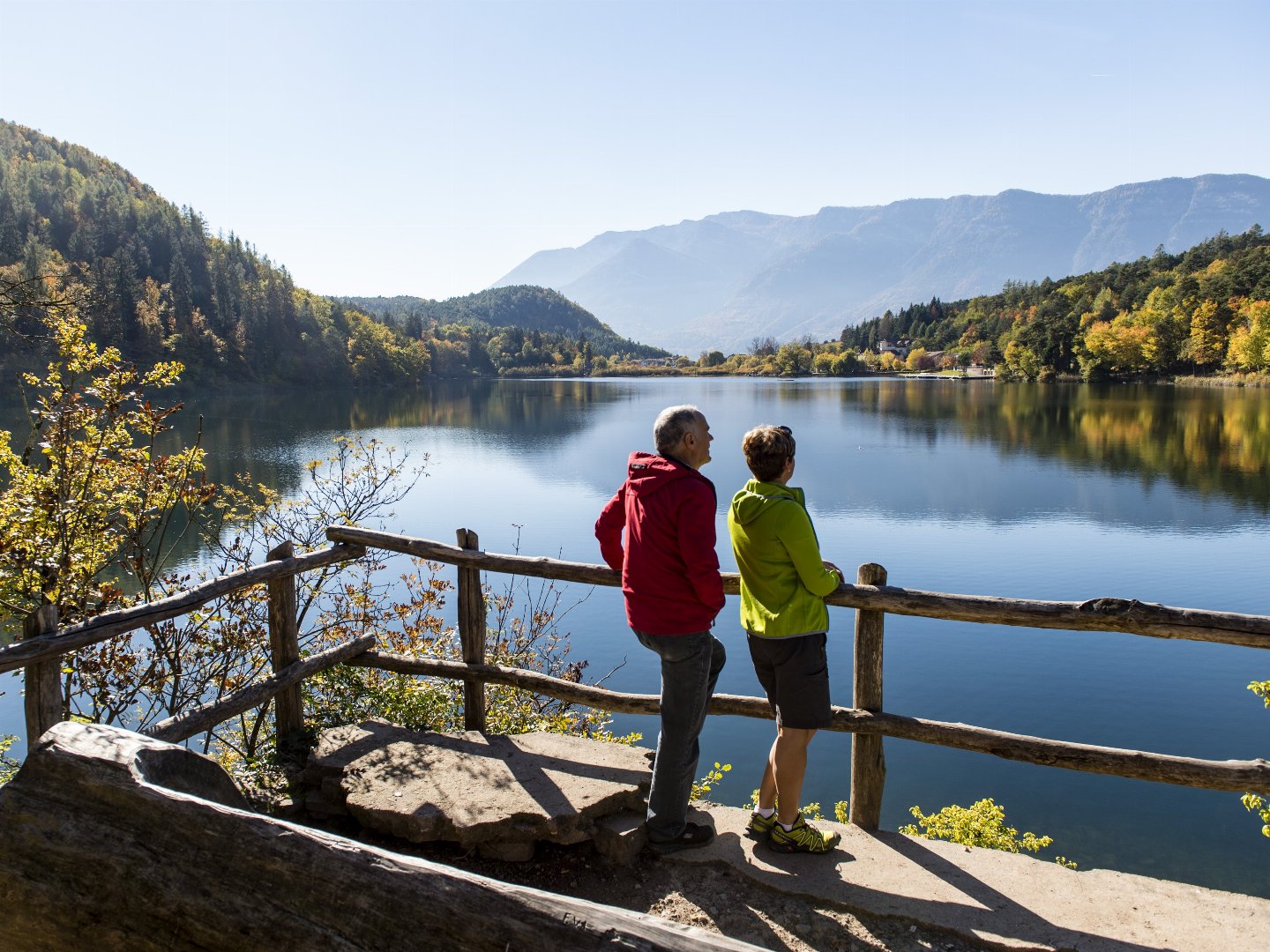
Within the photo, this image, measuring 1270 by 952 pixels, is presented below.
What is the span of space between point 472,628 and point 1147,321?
371ft

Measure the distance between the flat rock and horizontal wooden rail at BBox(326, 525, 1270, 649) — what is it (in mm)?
985

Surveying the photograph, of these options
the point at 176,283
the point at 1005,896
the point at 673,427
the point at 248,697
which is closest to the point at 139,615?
the point at 248,697

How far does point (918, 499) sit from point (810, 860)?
26339 mm

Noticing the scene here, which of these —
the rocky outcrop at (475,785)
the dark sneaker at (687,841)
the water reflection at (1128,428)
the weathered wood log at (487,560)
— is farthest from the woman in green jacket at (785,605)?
the water reflection at (1128,428)

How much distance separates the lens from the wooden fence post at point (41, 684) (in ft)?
12.3

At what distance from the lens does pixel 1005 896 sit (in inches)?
147

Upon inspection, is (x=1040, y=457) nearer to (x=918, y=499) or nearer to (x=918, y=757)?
(x=918, y=499)

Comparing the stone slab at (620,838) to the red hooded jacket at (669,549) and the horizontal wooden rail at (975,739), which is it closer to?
the horizontal wooden rail at (975,739)

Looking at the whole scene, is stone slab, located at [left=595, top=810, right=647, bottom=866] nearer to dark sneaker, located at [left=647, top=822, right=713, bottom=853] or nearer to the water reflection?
dark sneaker, located at [left=647, top=822, right=713, bottom=853]

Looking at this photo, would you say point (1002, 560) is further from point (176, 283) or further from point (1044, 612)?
point (176, 283)

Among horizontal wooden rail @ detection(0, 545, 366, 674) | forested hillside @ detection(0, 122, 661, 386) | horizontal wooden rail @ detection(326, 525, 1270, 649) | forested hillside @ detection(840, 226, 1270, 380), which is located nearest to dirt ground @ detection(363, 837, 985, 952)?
horizontal wooden rail @ detection(326, 525, 1270, 649)

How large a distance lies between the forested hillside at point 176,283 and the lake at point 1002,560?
132ft

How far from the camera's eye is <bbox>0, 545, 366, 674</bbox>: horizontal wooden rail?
3.64 m

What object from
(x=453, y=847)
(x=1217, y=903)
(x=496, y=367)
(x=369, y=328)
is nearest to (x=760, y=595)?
(x=453, y=847)
